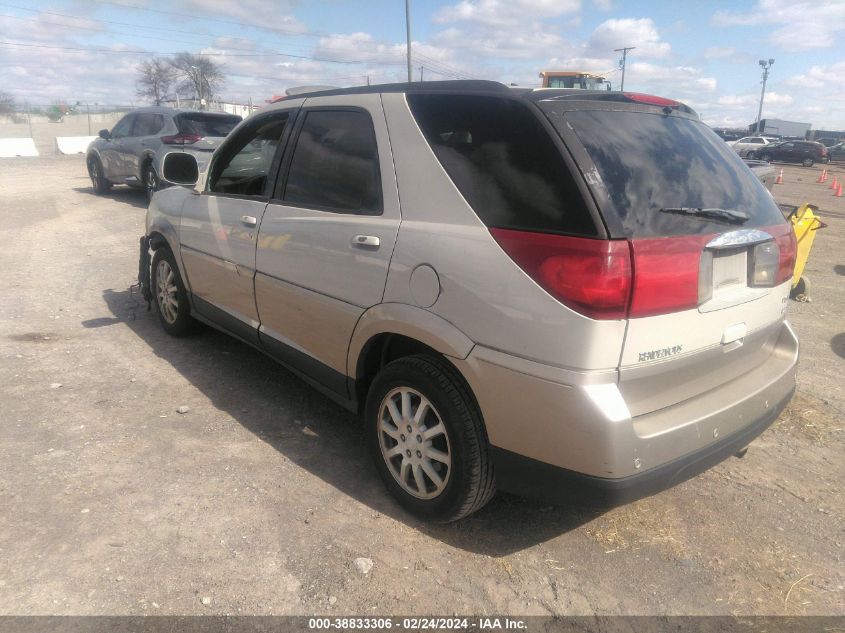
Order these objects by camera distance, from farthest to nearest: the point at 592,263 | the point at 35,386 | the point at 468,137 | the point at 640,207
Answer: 1. the point at 35,386
2. the point at 468,137
3. the point at 640,207
4. the point at 592,263

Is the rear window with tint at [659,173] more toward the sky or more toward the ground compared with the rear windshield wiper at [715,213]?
more toward the sky

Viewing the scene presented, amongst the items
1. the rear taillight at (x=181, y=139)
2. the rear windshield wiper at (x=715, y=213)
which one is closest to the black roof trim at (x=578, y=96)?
the rear windshield wiper at (x=715, y=213)

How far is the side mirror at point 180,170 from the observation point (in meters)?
4.45

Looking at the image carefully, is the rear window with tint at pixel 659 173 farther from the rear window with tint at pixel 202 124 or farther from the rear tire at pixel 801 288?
the rear window with tint at pixel 202 124

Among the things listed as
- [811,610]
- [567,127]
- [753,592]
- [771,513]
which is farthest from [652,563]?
[567,127]

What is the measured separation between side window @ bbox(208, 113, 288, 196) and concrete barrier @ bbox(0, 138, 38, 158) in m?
28.0

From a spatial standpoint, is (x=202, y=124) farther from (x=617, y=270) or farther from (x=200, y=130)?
(x=617, y=270)

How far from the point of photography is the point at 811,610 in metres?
2.35

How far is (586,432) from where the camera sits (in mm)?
2102

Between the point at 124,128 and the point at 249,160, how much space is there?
10.6 m

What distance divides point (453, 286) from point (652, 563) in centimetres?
146

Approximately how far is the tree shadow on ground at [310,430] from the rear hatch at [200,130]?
6108 mm

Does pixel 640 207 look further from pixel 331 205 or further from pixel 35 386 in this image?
pixel 35 386

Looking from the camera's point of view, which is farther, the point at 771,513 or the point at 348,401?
the point at 348,401
